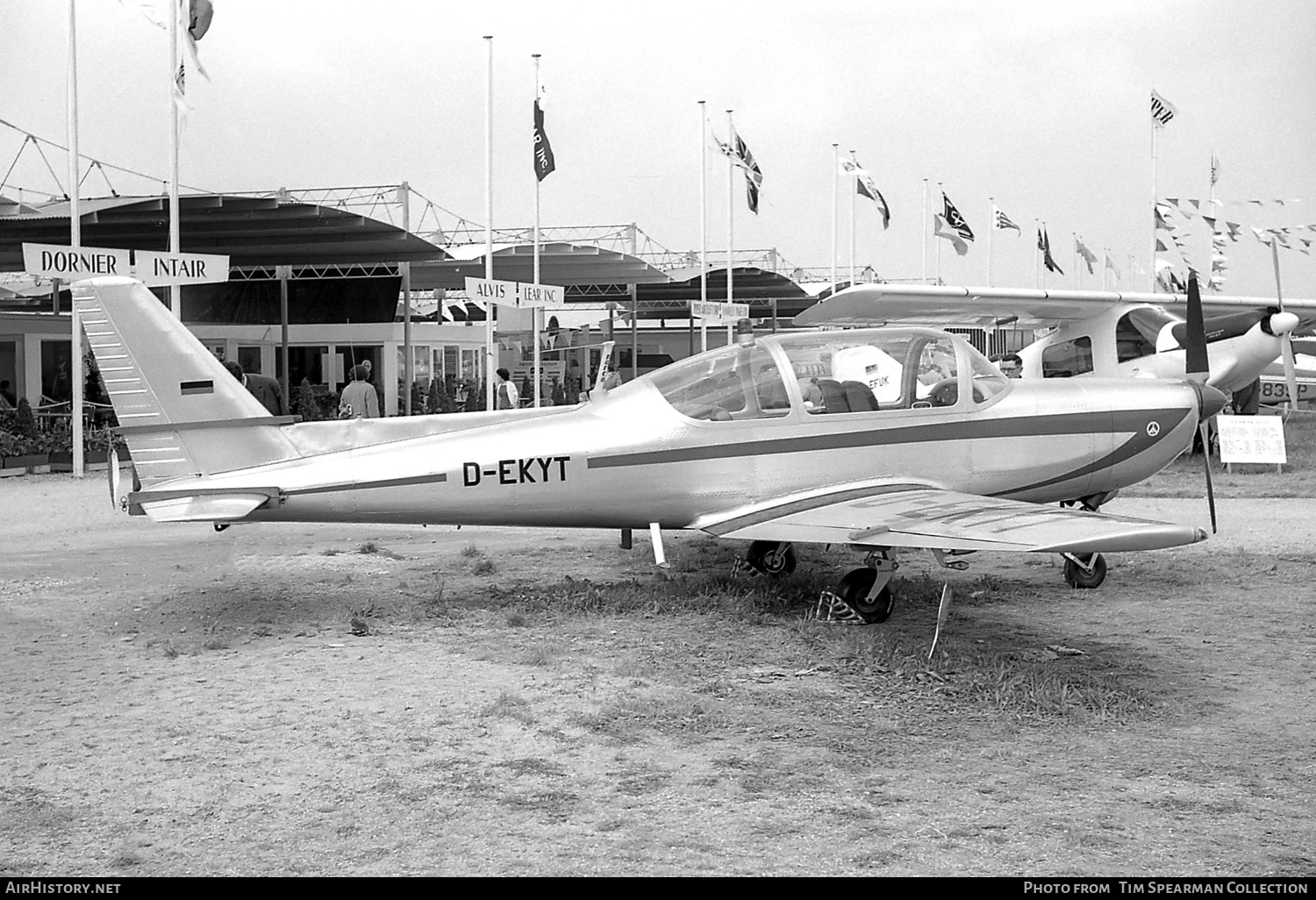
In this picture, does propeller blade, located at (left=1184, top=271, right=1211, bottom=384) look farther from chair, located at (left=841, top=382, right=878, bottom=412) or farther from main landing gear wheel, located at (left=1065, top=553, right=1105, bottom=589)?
chair, located at (left=841, top=382, right=878, bottom=412)

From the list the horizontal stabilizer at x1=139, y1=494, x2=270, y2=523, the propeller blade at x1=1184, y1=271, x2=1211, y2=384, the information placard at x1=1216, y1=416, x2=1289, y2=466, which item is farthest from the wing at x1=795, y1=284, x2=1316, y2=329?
the horizontal stabilizer at x1=139, y1=494, x2=270, y2=523

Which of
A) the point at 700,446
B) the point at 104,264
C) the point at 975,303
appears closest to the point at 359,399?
the point at 104,264

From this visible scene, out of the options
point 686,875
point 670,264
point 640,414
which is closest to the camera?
point 686,875

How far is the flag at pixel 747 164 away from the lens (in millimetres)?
31719

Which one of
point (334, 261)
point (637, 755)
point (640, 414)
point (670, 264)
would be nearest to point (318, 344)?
point (334, 261)

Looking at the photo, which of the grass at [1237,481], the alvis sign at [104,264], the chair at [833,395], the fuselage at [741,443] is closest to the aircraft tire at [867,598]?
the fuselage at [741,443]

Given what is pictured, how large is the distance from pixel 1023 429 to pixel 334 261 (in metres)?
21.9

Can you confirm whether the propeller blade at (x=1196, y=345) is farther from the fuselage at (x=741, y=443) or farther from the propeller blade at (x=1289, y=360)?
the propeller blade at (x=1289, y=360)

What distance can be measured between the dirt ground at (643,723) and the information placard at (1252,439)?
8.07m

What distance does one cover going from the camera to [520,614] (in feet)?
26.2

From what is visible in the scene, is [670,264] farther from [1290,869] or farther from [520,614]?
[1290,869]

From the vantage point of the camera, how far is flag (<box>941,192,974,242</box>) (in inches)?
1275

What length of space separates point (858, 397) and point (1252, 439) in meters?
11.5

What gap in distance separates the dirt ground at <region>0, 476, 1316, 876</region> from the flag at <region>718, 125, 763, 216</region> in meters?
23.3
